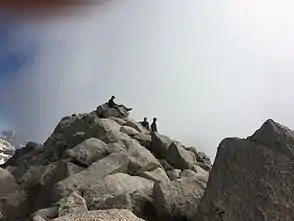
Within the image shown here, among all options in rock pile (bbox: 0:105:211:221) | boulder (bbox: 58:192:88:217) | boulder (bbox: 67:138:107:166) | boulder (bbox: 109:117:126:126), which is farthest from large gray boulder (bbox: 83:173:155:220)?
boulder (bbox: 109:117:126:126)

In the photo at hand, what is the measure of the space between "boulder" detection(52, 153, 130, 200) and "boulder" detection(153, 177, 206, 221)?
167 cm

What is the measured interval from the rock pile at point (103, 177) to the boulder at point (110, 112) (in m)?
0.03

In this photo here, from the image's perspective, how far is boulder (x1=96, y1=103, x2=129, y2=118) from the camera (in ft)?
40.8

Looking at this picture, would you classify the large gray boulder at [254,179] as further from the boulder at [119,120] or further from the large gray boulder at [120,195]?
the boulder at [119,120]

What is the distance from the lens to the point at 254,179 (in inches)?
152

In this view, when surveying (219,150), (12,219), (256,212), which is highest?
(219,150)

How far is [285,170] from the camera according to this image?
3.87m

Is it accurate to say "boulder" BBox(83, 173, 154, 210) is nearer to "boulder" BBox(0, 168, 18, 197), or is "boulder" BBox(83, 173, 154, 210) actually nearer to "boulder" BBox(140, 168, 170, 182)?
"boulder" BBox(140, 168, 170, 182)

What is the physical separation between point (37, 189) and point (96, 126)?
256cm

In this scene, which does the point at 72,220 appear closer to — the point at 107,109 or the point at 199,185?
the point at 199,185

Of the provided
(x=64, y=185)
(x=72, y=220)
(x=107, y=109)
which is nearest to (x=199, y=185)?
(x=72, y=220)

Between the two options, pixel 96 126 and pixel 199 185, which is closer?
pixel 199 185

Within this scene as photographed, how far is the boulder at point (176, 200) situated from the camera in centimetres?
471

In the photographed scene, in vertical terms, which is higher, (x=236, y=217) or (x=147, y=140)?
(x=236, y=217)
